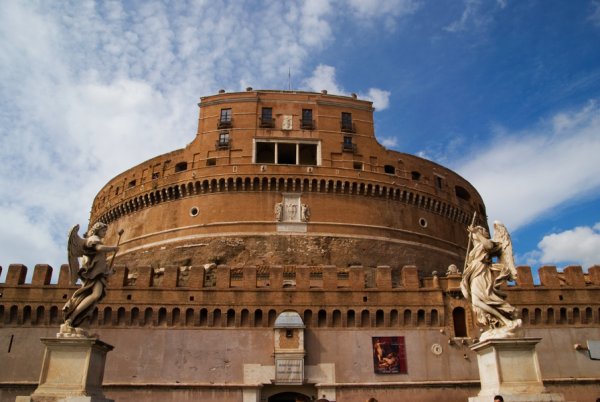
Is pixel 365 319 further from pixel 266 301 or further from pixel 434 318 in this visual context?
pixel 266 301

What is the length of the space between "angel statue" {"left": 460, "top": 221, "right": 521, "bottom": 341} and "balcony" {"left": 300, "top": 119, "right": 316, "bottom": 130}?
24.5 m

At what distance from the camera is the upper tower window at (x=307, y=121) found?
32.8 metres

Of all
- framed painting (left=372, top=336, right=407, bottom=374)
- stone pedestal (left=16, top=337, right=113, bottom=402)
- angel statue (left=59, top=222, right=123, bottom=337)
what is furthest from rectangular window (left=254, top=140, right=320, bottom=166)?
stone pedestal (left=16, top=337, right=113, bottom=402)

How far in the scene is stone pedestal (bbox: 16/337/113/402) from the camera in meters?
7.75

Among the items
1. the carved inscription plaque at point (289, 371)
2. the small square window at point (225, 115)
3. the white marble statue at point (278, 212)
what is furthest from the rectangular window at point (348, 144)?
the carved inscription plaque at point (289, 371)

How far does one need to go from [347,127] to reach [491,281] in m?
25.8

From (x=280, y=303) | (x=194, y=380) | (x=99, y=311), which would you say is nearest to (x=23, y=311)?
(x=99, y=311)

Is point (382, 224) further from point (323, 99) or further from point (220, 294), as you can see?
point (220, 294)

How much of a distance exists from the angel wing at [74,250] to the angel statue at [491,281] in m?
6.40

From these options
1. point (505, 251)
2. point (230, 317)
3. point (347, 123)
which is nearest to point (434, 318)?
point (230, 317)

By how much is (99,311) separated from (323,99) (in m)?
19.2

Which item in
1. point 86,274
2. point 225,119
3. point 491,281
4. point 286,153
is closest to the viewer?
point 491,281

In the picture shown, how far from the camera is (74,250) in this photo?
848 centimetres

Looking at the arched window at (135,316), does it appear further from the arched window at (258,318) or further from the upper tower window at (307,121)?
the upper tower window at (307,121)
